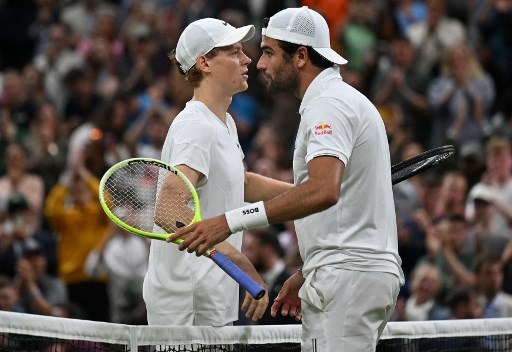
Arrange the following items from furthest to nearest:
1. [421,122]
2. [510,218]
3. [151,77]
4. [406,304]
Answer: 1. [151,77]
2. [421,122]
3. [510,218]
4. [406,304]

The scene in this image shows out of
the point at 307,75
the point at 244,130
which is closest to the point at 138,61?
the point at 244,130

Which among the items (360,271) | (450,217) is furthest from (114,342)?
(450,217)

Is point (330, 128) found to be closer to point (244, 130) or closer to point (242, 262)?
point (242, 262)

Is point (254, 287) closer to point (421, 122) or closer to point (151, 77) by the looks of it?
point (421, 122)

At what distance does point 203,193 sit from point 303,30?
3.41 feet

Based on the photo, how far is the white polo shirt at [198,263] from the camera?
664cm

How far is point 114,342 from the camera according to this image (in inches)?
244

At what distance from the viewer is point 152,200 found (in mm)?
6852

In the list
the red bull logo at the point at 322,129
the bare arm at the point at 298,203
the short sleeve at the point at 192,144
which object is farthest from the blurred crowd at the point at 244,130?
the red bull logo at the point at 322,129

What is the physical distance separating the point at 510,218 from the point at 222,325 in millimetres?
6223

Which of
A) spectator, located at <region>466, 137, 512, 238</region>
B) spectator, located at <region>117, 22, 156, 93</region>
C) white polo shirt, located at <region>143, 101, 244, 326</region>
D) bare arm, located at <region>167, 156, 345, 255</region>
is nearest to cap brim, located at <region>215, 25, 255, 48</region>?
white polo shirt, located at <region>143, 101, 244, 326</region>

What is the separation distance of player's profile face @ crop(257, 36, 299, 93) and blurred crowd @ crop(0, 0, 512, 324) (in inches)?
164

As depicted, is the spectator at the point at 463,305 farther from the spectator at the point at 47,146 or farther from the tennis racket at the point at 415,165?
the spectator at the point at 47,146

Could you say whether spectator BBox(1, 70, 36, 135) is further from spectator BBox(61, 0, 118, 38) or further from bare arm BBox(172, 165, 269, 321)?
bare arm BBox(172, 165, 269, 321)
